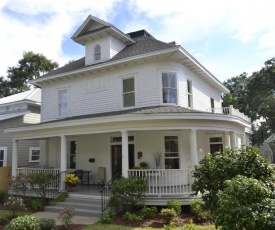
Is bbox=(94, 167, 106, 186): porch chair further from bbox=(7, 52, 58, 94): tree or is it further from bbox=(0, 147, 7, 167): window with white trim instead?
bbox=(7, 52, 58, 94): tree

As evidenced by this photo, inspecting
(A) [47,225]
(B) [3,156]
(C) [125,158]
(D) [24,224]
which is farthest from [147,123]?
(B) [3,156]

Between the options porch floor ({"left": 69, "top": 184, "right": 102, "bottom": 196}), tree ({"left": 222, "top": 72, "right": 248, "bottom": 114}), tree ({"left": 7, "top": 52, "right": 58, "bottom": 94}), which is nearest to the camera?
porch floor ({"left": 69, "top": 184, "right": 102, "bottom": 196})

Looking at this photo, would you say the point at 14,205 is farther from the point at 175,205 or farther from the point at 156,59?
the point at 156,59

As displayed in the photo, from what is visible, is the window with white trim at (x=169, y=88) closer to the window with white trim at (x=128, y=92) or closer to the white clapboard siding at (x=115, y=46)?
the window with white trim at (x=128, y=92)

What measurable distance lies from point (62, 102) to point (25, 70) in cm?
3018

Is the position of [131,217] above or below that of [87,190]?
below

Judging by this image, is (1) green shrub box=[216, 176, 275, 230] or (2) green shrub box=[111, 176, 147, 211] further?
(2) green shrub box=[111, 176, 147, 211]

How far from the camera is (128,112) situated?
12.7 meters

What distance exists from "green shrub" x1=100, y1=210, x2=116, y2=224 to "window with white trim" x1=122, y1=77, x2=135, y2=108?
597 centimetres

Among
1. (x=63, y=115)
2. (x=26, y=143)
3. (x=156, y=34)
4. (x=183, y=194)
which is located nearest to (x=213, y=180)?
(x=183, y=194)

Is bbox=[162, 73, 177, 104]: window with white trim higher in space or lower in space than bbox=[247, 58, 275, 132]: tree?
lower

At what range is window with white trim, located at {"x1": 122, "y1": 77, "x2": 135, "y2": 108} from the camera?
46.4 feet

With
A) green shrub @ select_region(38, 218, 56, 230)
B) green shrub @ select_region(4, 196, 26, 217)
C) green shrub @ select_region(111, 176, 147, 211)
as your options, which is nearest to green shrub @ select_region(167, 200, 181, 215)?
green shrub @ select_region(111, 176, 147, 211)

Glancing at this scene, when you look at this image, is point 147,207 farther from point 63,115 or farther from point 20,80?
point 20,80
